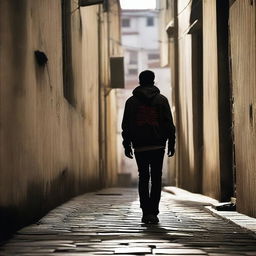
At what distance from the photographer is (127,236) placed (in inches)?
212

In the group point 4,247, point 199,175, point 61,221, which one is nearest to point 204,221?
point 61,221

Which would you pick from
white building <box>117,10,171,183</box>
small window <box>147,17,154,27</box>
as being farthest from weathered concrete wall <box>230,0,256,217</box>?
small window <box>147,17,154,27</box>

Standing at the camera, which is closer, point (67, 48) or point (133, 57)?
point (67, 48)

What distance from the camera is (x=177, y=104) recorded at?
54.4ft

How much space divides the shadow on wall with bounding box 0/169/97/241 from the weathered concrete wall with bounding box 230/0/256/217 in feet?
7.59

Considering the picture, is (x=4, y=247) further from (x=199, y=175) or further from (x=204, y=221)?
(x=199, y=175)

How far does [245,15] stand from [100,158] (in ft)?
38.3

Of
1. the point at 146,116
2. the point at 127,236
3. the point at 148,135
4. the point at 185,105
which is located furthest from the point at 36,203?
the point at 185,105

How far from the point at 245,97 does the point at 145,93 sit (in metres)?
1.19

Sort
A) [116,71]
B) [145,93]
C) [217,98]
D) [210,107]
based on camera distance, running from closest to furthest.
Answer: [145,93]
[217,98]
[210,107]
[116,71]

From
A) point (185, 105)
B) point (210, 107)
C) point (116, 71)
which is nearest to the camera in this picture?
point (210, 107)

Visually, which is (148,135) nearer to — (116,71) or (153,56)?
Answer: (116,71)

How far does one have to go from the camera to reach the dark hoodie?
6.73 meters

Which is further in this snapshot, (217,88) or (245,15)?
(217,88)
